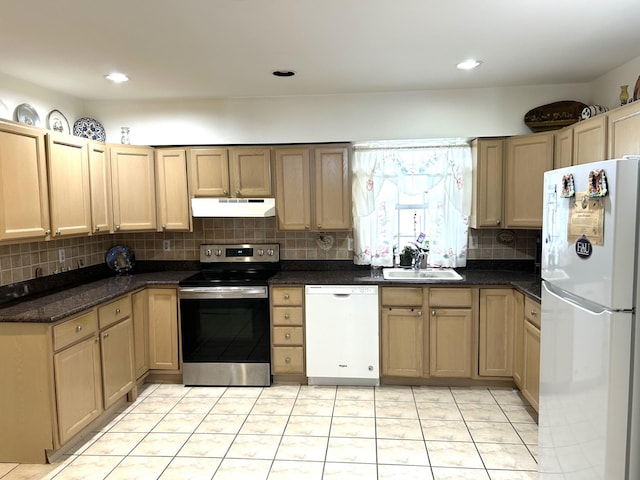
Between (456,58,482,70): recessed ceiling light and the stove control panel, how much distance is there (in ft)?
7.17

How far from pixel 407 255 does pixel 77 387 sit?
2.77m

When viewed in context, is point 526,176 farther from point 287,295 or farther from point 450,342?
point 287,295

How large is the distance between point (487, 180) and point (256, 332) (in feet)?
7.74

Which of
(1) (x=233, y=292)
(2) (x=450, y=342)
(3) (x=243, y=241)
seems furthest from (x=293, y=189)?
(2) (x=450, y=342)

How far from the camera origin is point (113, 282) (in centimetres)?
374

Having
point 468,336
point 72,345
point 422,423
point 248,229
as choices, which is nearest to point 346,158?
point 248,229

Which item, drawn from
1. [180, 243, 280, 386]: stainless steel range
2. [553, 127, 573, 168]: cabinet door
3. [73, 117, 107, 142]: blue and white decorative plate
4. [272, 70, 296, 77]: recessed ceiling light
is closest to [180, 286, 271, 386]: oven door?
[180, 243, 280, 386]: stainless steel range

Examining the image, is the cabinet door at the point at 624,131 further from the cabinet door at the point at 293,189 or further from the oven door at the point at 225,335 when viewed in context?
the oven door at the point at 225,335

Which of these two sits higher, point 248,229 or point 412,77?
point 412,77

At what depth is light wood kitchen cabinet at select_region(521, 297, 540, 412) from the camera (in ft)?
9.70

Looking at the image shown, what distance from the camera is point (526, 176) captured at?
3.56m

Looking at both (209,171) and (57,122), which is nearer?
(57,122)

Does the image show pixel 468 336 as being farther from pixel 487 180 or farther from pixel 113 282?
pixel 113 282

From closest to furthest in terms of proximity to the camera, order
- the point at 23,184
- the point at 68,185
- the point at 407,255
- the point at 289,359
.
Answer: the point at 23,184 → the point at 68,185 → the point at 289,359 → the point at 407,255
